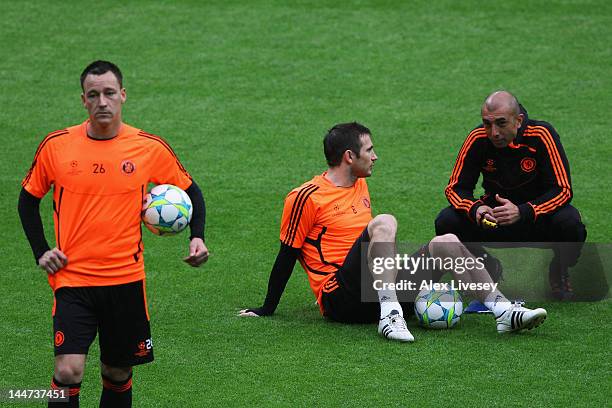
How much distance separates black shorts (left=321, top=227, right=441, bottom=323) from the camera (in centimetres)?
748

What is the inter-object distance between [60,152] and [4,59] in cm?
867

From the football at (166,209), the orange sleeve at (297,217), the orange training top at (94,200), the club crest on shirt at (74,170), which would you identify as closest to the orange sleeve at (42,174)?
the orange training top at (94,200)

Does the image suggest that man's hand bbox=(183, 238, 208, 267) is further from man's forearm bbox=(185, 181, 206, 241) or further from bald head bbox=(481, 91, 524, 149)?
bald head bbox=(481, 91, 524, 149)

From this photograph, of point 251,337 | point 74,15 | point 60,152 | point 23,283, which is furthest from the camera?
point 74,15

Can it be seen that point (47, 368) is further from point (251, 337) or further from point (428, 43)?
point (428, 43)

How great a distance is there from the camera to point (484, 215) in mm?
7922

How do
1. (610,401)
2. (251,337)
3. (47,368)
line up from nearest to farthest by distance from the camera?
(610,401) → (47,368) → (251,337)

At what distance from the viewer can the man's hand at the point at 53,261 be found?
19.1ft

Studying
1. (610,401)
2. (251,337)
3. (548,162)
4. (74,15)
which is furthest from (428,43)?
(610,401)

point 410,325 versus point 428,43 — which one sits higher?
point 428,43

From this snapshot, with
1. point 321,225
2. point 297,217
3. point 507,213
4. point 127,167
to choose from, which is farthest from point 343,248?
point 127,167

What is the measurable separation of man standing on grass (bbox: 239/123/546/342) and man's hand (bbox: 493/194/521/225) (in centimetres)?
42

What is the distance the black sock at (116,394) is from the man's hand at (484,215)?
120 inches

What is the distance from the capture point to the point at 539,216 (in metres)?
8.00
